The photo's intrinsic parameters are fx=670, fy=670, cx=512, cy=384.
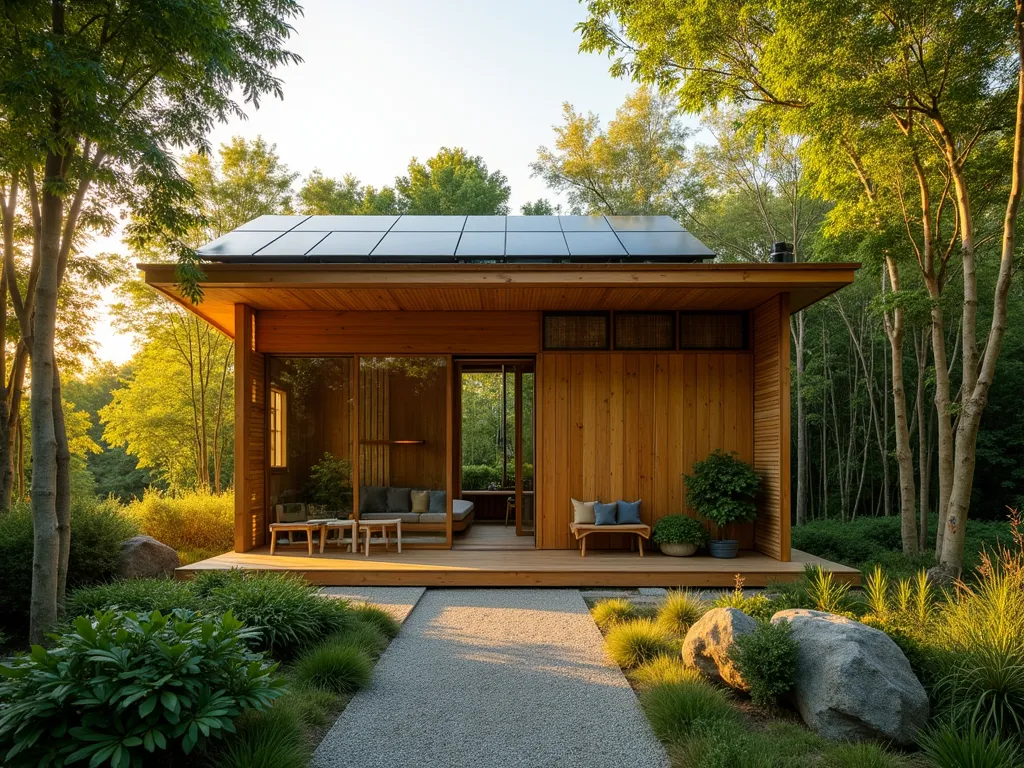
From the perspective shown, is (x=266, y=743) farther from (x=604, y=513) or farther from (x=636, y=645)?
(x=604, y=513)

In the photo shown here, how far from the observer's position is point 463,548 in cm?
785

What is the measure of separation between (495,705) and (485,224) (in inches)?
277

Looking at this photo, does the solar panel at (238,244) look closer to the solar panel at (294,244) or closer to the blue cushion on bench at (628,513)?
the solar panel at (294,244)

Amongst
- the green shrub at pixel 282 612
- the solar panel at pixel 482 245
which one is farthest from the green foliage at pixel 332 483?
the green shrub at pixel 282 612

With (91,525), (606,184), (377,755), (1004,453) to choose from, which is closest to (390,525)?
(91,525)

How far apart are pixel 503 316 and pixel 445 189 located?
13061mm

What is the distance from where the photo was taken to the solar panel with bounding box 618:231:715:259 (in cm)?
716

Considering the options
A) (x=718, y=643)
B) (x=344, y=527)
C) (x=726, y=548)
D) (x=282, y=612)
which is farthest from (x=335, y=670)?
(x=726, y=548)

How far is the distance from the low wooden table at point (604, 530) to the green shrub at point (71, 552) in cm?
458

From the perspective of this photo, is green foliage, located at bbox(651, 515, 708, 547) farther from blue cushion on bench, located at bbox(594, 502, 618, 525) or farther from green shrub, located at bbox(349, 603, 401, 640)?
green shrub, located at bbox(349, 603, 401, 640)

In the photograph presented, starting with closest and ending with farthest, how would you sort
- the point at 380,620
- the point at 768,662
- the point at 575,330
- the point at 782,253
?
the point at 768,662 < the point at 380,620 < the point at 782,253 < the point at 575,330

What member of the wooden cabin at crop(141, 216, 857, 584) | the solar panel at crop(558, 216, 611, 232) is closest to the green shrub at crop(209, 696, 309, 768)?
the wooden cabin at crop(141, 216, 857, 584)

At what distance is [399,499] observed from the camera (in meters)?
7.82

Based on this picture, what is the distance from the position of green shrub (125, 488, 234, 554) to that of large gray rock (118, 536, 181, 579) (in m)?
A: 2.16
